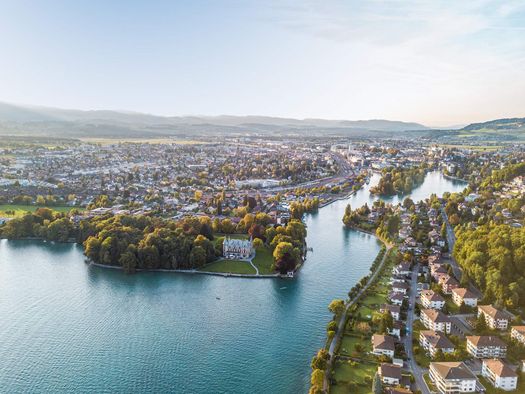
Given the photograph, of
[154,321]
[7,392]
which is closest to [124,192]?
[154,321]

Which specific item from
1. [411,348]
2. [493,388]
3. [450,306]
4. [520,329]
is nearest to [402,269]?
[450,306]

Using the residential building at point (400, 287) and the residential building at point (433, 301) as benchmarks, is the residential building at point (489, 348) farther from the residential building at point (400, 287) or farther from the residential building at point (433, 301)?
the residential building at point (400, 287)

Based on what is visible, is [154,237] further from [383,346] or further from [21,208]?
[21,208]

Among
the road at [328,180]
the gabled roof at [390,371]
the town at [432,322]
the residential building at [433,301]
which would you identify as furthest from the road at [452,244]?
the road at [328,180]

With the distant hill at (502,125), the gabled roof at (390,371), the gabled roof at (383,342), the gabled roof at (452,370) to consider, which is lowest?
the gabled roof at (390,371)

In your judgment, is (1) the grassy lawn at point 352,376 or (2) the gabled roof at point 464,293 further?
(2) the gabled roof at point 464,293
